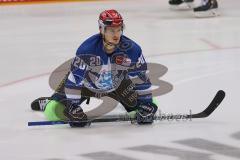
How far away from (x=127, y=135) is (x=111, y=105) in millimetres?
591

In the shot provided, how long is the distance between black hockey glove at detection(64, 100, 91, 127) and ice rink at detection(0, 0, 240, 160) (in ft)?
0.13

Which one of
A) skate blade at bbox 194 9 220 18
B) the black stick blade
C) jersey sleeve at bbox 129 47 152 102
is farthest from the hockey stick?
skate blade at bbox 194 9 220 18

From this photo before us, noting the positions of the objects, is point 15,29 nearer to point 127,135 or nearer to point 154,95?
point 154,95

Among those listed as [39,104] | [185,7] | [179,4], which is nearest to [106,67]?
Result: [39,104]

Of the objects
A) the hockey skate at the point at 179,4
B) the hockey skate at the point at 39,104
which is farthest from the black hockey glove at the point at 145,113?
the hockey skate at the point at 179,4

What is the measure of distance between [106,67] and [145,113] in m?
0.29

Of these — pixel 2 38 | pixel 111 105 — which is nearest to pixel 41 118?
pixel 111 105

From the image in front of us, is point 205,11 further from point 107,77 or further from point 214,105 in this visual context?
point 107,77

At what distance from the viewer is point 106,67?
333 cm

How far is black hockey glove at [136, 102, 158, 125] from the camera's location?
331 cm

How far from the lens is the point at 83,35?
20.7ft

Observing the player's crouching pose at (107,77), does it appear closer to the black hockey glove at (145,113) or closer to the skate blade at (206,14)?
the black hockey glove at (145,113)

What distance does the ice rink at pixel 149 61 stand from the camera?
296cm

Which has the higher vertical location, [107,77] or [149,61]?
[107,77]
